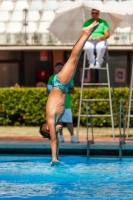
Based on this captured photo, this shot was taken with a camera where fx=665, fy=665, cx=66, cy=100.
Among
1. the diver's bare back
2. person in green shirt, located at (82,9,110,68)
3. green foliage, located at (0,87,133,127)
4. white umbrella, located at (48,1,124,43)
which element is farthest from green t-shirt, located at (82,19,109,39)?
green foliage, located at (0,87,133,127)

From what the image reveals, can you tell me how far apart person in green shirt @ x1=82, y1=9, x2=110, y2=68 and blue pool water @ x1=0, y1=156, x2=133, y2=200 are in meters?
2.51

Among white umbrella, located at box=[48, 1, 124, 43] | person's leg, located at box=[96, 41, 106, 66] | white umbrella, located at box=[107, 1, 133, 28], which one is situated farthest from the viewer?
white umbrella, located at box=[48, 1, 124, 43]

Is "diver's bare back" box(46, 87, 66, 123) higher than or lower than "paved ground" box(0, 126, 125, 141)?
higher

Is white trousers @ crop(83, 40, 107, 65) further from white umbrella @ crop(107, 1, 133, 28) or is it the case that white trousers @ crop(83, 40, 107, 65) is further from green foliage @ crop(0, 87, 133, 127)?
green foliage @ crop(0, 87, 133, 127)

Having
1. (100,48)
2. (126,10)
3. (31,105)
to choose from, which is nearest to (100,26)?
(100,48)

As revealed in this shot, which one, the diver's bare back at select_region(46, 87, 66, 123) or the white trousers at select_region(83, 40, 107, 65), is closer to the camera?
the diver's bare back at select_region(46, 87, 66, 123)

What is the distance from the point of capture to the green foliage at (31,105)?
710 inches

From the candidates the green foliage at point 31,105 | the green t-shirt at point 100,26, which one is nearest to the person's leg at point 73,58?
the green t-shirt at point 100,26

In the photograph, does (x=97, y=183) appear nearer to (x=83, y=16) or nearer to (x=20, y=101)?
(x=83, y=16)

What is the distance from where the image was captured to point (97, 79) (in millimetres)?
23859

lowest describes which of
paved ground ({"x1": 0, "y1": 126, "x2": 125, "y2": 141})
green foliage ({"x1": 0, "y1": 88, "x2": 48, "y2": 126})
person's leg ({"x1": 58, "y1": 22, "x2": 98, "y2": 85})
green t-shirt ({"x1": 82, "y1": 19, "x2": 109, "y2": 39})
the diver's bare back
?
paved ground ({"x1": 0, "y1": 126, "x2": 125, "y2": 141})

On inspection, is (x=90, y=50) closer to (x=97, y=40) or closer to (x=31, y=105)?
(x=97, y=40)

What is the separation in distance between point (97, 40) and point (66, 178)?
14.7 ft

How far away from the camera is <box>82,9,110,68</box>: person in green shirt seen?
43.6 ft
